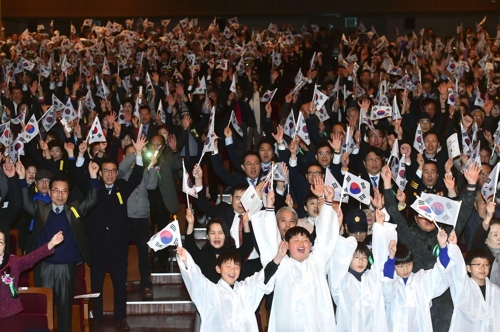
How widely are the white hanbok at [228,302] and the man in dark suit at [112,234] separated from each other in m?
2.09

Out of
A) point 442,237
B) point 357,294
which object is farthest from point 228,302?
point 442,237

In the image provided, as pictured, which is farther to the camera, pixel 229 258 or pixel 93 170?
pixel 93 170

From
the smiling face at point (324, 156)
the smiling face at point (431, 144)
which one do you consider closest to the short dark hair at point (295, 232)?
the smiling face at point (324, 156)

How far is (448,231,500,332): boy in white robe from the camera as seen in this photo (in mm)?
7828

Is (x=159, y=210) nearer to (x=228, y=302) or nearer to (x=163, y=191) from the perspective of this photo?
(x=163, y=191)

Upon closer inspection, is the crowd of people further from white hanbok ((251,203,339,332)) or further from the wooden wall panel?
the wooden wall panel

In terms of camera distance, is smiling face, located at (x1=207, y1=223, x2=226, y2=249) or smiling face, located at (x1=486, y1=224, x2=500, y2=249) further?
smiling face, located at (x1=486, y1=224, x2=500, y2=249)

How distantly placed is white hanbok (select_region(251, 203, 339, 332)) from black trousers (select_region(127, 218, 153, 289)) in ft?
8.42

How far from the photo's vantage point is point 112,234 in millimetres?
9547

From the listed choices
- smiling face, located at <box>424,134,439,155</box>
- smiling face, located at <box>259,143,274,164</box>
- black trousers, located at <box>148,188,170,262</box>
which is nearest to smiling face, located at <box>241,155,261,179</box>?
smiling face, located at <box>259,143,274,164</box>

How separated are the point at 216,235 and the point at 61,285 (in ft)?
5.81

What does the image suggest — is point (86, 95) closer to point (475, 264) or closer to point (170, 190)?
point (170, 190)

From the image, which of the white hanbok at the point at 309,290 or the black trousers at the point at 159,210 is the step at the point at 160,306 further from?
the white hanbok at the point at 309,290

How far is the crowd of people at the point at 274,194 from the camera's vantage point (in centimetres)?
779
